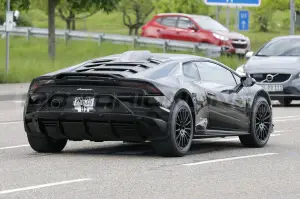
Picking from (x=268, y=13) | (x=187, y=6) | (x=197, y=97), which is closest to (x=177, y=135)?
(x=197, y=97)

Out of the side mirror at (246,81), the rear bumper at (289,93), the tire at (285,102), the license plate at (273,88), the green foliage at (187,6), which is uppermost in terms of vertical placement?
the green foliage at (187,6)

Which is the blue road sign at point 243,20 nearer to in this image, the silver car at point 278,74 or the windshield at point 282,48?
the windshield at point 282,48

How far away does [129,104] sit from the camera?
40.1 feet

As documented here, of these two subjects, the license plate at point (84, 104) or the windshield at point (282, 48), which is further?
the windshield at point (282, 48)

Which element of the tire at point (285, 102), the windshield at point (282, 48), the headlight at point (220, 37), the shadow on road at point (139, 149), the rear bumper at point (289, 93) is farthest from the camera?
the headlight at point (220, 37)

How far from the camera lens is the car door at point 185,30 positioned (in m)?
43.0

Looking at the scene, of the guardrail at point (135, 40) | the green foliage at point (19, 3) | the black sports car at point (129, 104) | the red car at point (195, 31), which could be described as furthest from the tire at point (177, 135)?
the green foliage at point (19, 3)

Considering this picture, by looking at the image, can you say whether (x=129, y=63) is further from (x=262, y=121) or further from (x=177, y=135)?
(x=262, y=121)

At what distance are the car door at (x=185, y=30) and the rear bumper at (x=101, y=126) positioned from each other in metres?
30.5

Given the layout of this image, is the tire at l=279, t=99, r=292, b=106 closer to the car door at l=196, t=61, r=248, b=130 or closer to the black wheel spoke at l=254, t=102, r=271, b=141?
A: the black wheel spoke at l=254, t=102, r=271, b=141

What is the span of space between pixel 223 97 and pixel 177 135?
4.55 feet

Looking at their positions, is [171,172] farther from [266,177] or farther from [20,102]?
[20,102]

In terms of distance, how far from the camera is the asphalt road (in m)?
9.62

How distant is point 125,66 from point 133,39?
3448 cm
